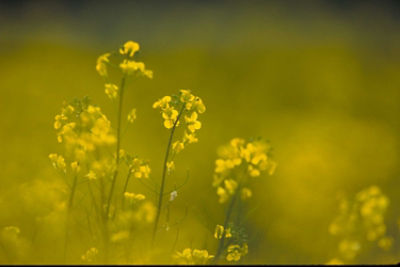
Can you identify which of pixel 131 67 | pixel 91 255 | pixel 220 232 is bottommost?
pixel 91 255

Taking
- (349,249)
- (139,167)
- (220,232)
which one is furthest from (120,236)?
(349,249)

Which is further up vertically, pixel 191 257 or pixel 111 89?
pixel 111 89

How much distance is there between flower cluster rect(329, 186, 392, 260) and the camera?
101 centimetres

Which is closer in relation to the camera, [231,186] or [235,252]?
[231,186]

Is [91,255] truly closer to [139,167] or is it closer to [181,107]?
[139,167]

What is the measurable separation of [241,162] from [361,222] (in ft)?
0.96

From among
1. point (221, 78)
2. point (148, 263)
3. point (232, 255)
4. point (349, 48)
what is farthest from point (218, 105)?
point (148, 263)

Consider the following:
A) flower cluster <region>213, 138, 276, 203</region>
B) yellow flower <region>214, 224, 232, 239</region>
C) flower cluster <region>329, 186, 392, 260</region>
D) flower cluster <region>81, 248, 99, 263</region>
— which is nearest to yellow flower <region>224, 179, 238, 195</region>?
flower cluster <region>213, 138, 276, 203</region>

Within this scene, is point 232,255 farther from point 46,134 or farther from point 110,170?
point 46,134

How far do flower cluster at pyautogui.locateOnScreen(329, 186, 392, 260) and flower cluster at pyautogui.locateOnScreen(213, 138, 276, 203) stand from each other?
21cm

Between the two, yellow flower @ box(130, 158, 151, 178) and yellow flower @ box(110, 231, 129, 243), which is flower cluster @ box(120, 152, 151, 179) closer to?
yellow flower @ box(130, 158, 151, 178)

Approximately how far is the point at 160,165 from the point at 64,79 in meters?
0.61

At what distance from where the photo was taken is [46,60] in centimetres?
215

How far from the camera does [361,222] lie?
1.05 m
